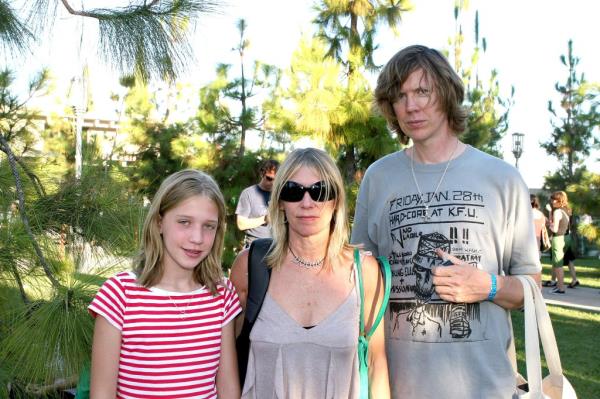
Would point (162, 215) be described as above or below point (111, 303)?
above

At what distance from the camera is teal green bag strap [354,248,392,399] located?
169cm

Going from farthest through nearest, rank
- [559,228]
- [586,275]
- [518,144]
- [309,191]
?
[518,144] < [586,275] < [559,228] < [309,191]

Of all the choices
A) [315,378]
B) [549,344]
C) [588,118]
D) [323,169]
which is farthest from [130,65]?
[588,118]

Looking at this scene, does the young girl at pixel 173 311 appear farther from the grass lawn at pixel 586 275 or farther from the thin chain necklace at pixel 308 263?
the grass lawn at pixel 586 275

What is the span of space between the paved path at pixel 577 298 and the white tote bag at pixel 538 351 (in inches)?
285

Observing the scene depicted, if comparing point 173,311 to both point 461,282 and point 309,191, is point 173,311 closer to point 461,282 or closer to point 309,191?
point 309,191

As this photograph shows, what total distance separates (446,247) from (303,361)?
0.53 m

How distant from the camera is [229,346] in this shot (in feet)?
5.79

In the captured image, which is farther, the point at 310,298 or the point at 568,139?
the point at 568,139

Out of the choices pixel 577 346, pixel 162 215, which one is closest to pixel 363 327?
pixel 162 215

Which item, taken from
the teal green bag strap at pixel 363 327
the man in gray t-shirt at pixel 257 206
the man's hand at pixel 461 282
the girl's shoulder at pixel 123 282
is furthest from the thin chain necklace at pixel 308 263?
the man in gray t-shirt at pixel 257 206

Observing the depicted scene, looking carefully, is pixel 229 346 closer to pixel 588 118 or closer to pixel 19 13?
pixel 19 13

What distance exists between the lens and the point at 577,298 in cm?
931

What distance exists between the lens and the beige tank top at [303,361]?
168 centimetres
